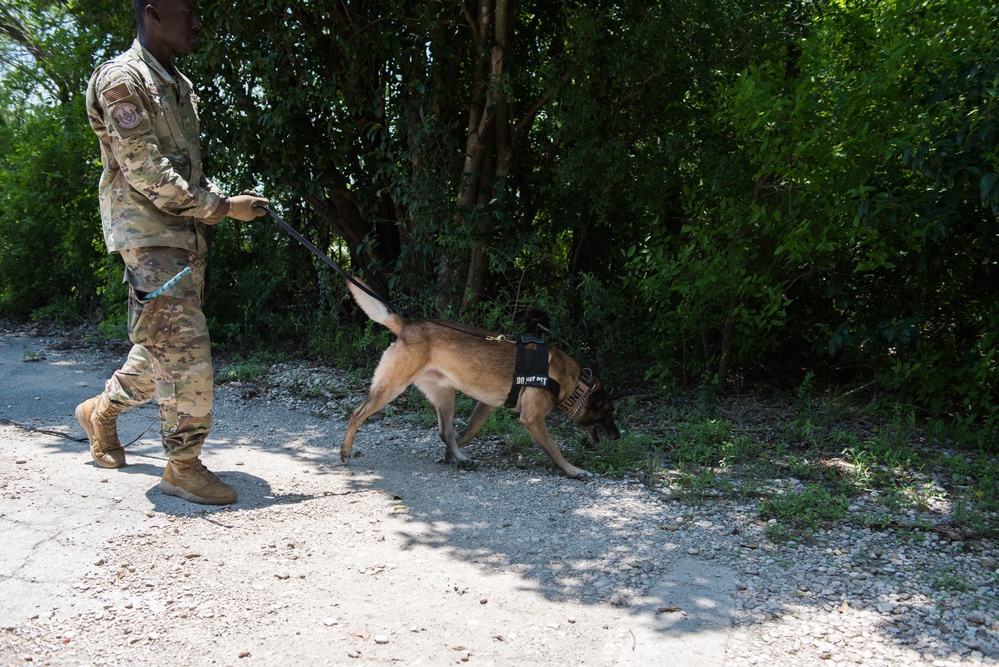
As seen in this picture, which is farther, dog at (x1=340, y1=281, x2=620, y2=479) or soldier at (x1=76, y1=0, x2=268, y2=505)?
dog at (x1=340, y1=281, x2=620, y2=479)

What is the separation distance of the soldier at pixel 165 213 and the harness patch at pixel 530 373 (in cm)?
199

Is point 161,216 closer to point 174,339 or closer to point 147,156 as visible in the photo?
point 147,156

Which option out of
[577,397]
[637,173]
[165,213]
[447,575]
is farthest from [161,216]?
[637,173]

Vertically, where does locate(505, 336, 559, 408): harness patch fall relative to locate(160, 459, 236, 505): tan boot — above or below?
above

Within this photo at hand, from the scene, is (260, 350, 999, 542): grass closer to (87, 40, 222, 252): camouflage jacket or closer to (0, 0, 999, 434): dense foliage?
(0, 0, 999, 434): dense foliage

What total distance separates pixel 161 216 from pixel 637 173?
A: 415cm

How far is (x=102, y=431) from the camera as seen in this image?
4961mm

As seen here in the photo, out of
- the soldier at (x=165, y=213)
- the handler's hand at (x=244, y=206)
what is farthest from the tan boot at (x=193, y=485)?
the handler's hand at (x=244, y=206)

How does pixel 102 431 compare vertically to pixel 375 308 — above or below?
below

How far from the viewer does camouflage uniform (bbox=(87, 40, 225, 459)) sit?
4191mm

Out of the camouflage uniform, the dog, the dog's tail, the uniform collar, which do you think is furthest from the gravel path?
the uniform collar

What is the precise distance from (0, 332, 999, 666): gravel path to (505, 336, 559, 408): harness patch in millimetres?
579

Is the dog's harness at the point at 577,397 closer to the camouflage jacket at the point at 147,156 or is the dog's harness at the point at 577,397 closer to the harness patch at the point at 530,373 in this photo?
the harness patch at the point at 530,373

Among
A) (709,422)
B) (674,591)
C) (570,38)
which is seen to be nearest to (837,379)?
(709,422)
